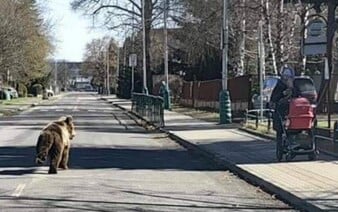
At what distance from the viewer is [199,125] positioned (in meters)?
33.8

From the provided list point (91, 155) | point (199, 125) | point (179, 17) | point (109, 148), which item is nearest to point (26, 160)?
point (91, 155)

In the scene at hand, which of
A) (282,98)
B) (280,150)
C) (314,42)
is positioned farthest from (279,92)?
(314,42)

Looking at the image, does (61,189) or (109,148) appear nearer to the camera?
(61,189)

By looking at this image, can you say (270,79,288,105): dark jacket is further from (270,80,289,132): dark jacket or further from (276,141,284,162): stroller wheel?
(276,141,284,162): stroller wheel

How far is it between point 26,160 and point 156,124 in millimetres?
16148

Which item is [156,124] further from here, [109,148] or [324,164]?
[324,164]

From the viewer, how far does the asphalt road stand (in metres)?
12.1

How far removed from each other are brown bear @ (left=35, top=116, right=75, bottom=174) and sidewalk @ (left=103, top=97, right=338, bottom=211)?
357 cm

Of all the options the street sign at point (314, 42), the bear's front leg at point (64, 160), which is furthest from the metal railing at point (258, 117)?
the bear's front leg at point (64, 160)

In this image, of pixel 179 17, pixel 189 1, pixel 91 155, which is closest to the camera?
pixel 91 155

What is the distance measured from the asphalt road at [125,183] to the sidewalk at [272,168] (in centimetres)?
28

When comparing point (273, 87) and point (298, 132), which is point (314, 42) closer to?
point (298, 132)

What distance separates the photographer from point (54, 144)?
52.4 feet

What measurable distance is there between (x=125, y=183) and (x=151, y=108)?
22.6 m
